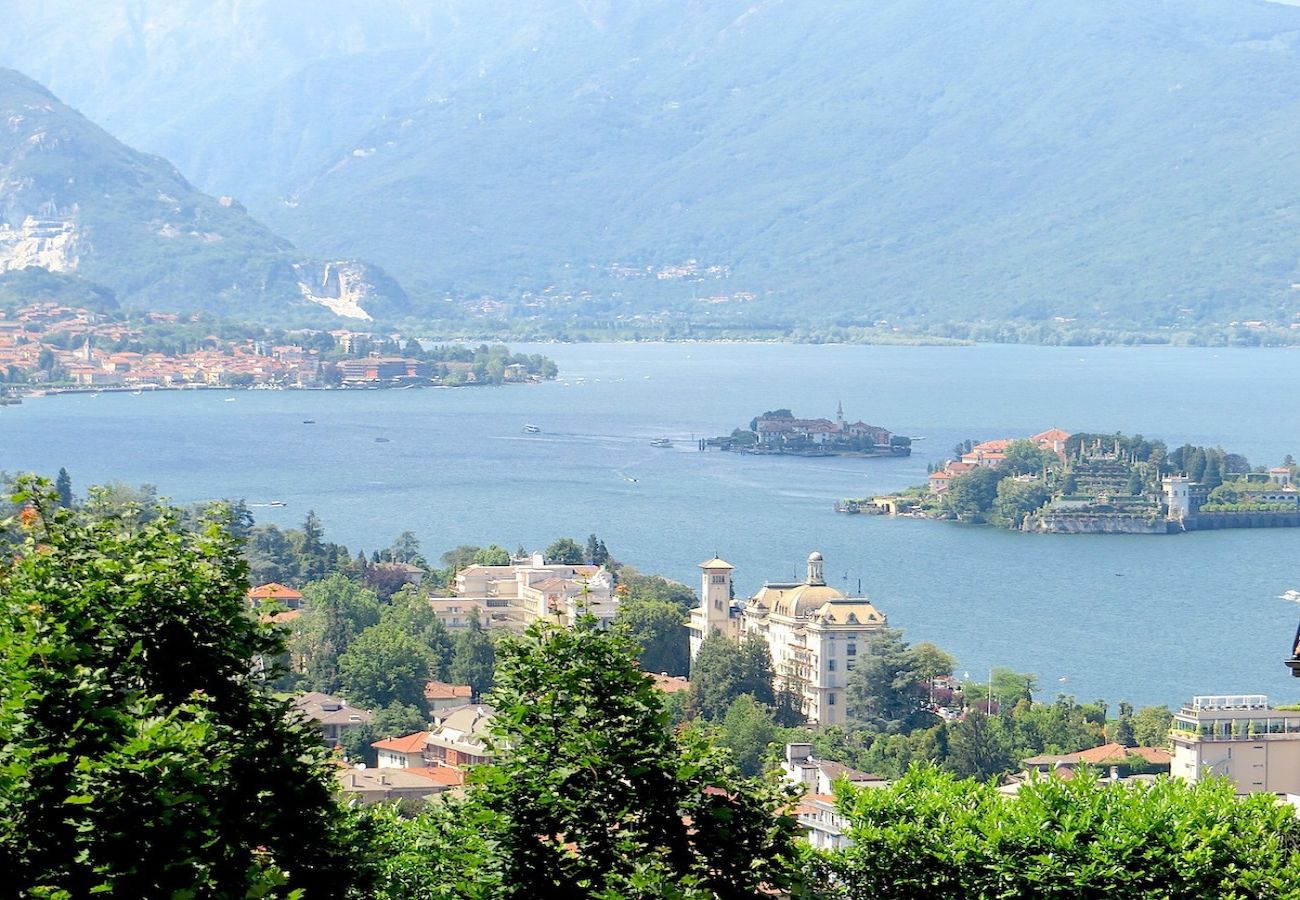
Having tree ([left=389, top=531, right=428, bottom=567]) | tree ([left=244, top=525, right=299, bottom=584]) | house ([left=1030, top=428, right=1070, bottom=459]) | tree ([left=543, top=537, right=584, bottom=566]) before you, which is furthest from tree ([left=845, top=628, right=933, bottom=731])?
house ([left=1030, top=428, right=1070, bottom=459])

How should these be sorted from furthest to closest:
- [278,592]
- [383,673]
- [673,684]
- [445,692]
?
[278,592] → [673,684] → [445,692] → [383,673]

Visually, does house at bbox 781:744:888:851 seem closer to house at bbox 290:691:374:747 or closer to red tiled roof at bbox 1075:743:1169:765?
red tiled roof at bbox 1075:743:1169:765

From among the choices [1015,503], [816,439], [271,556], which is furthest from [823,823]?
[816,439]

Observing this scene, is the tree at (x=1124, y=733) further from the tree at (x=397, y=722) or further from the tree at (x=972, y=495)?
the tree at (x=972, y=495)

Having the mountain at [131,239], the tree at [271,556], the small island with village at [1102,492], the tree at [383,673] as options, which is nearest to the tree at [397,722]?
the tree at [383,673]

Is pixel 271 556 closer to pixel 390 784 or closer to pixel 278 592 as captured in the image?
pixel 278 592

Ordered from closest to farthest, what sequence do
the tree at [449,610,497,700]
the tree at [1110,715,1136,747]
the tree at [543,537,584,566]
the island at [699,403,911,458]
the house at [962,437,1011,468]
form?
1. the tree at [1110,715,1136,747]
2. the tree at [449,610,497,700]
3. the tree at [543,537,584,566]
4. the house at [962,437,1011,468]
5. the island at [699,403,911,458]
